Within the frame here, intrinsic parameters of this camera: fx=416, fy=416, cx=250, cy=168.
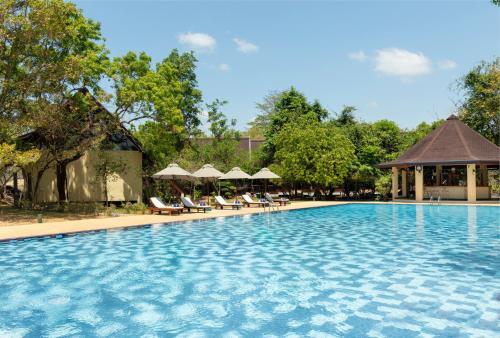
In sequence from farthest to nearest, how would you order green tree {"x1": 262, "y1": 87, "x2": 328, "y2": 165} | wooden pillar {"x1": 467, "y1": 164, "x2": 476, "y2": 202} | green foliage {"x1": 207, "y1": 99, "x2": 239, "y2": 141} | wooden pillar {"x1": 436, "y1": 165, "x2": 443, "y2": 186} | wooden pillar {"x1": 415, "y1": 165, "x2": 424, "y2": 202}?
green foliage {"x1": 207, "y1": 99, "x2": 239, "y2": 141}, green tree {"x1": 262, "y1": 87, "x2": 328, "y2": 165}, wooden pillar {"x1": 436, "y1": 165, "x2": 443, "y2": 186}, wooden pillar {"x1": 415, "y1": 165, "x2": 424, "y2": 202}, wooden pillar {"x1": 467, "y1": 164, "x2": 476, "y2": 202}

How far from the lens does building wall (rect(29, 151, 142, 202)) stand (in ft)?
77.4

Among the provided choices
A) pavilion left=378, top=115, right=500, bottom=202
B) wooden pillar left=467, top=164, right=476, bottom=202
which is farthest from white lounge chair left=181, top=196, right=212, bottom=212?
wooden pillar left=467, top=164, right=476, bottom=202

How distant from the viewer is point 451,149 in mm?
28641

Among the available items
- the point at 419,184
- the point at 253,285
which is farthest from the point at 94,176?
the point at 419,184

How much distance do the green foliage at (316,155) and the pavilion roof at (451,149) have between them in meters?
3.20

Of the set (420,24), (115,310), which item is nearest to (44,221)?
(115,310)

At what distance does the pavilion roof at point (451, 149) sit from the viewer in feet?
89.1

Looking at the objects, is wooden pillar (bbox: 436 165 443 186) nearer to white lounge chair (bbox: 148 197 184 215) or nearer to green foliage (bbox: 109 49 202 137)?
green foliage (bbox: 109 49 202 137)

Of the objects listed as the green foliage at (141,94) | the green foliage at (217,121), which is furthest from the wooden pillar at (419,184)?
the green foliage at (217,121)

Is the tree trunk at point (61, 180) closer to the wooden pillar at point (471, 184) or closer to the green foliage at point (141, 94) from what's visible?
the green foliage at point (141, 94)

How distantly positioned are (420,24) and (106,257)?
17783 mm

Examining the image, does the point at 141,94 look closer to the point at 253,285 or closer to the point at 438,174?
the point at 253,285

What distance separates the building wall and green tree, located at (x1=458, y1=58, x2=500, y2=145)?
1073 inches

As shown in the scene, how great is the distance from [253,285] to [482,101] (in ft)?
109
